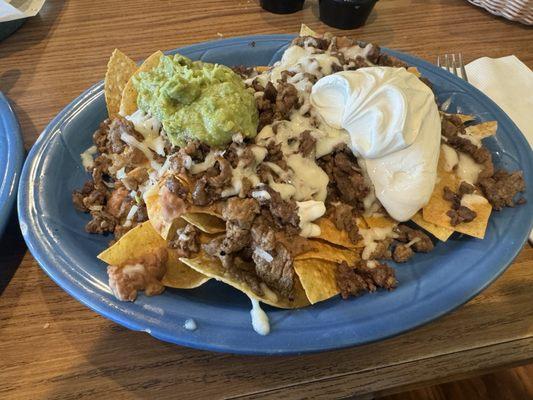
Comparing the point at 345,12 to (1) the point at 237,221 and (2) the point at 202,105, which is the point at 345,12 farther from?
(1) the point at 237,221

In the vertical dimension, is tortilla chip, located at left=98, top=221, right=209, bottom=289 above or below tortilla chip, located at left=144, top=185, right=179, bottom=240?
below

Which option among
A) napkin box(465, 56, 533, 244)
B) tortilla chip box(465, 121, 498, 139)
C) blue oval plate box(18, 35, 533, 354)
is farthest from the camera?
napkin box(465, 56, 533, 244)

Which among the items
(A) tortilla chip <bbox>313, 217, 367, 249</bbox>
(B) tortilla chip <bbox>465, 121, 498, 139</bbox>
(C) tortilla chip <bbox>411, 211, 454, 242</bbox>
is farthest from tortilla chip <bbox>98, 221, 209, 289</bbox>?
(B) tortilla chip <bbox>465, 121, 498, 139</bbox>

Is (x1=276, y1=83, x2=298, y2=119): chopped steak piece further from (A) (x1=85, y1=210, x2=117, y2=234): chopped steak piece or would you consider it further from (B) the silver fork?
(B) the silver fork

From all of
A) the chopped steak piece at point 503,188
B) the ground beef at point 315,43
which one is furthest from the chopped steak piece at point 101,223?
the chopped steak piece at point 503,188

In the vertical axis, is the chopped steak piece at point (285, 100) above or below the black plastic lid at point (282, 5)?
above

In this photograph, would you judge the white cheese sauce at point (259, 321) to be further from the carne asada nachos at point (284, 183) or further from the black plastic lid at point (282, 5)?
the black plastic lid at point (282, 5)

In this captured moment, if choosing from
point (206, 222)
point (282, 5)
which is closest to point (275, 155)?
point (206, 222)
